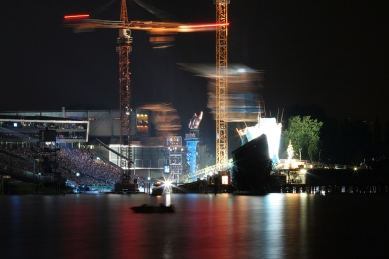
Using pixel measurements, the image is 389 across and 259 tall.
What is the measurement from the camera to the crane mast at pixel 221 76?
372 feet

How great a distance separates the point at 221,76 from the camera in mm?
115250

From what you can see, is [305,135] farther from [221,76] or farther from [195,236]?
[195,236]

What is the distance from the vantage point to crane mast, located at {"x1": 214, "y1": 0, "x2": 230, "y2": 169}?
113 m

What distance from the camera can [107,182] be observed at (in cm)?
11875

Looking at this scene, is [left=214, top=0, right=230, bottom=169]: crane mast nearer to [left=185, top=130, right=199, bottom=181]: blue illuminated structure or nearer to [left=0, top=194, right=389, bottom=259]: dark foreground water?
[left=185, top=130, right=199, bottom=181]: blue illuminated structure

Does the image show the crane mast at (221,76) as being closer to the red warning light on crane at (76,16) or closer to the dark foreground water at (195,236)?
the red warning light on crane at (76,16)

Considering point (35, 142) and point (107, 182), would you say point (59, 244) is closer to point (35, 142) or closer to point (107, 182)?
point (107, 182)

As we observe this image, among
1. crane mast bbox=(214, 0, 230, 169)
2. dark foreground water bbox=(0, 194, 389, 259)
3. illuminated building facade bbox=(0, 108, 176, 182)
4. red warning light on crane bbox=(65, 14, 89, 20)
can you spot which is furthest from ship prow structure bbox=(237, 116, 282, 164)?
dark foreground water bbox=(0, 194, 389, 259)

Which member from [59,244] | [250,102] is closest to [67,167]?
[250,102]

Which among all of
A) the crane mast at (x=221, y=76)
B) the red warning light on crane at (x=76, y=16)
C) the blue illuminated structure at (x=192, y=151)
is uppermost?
the red warning light on crane at (x=76, y=16)

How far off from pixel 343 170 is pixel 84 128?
5794cm

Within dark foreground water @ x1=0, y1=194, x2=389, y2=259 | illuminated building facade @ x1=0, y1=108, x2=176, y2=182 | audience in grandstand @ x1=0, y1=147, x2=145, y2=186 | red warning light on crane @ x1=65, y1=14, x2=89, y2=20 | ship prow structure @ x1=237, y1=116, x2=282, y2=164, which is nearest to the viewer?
dark foreground water @ x1=0, y1=194, x2=389, y2=259

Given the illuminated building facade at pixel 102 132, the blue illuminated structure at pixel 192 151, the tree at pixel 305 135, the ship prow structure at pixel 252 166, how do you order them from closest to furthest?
the ship prow structure at pixel 252 166 → the tree at pixel 305 135 → the illuminated building facade at pixel 102 132 → the blue illuminated structure at pixel 192 151

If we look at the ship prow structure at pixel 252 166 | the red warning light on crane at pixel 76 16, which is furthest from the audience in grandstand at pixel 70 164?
the ship prow structure at pixel 252 166
